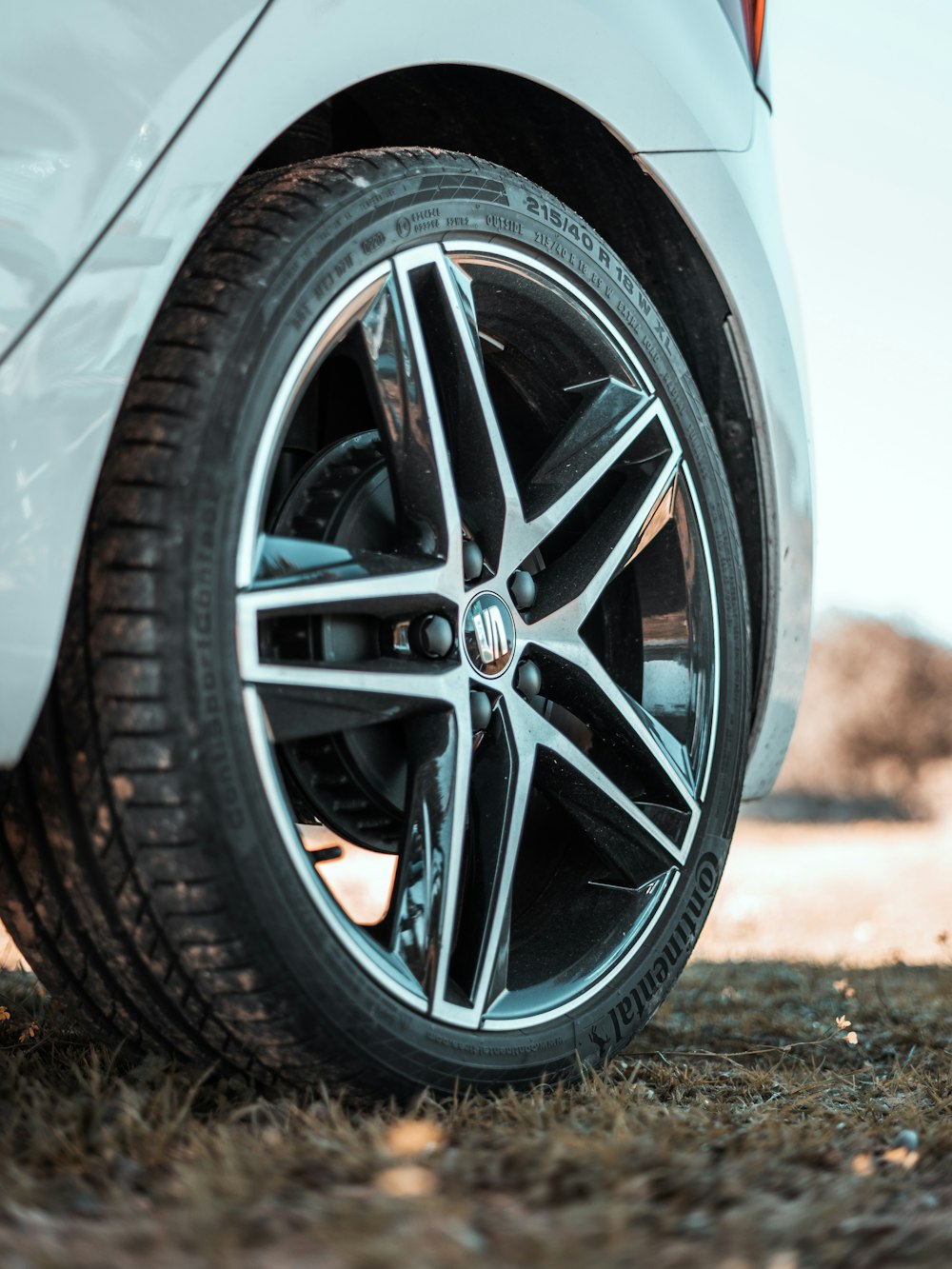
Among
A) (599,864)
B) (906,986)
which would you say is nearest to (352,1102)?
(599,864)

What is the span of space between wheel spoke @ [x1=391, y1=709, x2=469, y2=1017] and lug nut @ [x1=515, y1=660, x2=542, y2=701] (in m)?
0.22

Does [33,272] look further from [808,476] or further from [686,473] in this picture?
[808,476]

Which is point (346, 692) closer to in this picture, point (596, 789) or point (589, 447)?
point (596, 789)

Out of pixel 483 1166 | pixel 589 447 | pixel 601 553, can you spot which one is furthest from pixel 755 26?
pixel 483 1166

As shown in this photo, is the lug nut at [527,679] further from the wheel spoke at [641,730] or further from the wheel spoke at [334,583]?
the wheel spoke at [334,583]

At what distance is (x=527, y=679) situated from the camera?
1789 mm

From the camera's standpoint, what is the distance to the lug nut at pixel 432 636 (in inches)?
63.0

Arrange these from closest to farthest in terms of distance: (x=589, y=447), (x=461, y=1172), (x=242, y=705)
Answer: (x=461, y=1172), (x=242, y=705), (x=589, y=447)

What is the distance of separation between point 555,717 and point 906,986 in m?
1.40

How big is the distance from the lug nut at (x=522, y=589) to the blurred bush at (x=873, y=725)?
16881 mm

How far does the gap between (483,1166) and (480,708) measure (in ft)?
2.16

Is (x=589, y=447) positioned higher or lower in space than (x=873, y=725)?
higher

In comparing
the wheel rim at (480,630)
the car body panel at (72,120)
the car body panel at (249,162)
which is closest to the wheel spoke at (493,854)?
the wheel rim at (480,630)

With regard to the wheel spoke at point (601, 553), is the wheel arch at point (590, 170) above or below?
above
